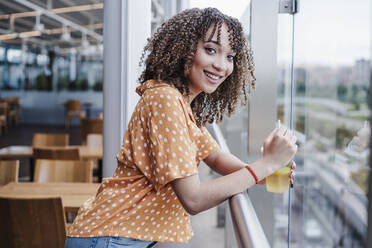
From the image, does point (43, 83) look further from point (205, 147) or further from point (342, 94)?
point (205, 147)

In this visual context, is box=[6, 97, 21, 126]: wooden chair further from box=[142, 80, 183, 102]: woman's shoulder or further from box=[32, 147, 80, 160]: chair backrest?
box=[142, 80, 183, 102]: woman's shoulder

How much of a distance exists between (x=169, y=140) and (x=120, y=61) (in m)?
1.05

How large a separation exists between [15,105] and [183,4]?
10.1 m

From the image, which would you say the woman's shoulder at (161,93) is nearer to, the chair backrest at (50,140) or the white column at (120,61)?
the white column at (120,61)

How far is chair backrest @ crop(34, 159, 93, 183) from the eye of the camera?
2797mm

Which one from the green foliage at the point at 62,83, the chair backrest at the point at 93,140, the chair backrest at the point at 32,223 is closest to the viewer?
the chair backrest at the point at 32,223

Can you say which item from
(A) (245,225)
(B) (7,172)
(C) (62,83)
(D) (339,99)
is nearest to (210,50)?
(A) (245,225)

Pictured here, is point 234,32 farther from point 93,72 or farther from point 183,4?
point 93,72

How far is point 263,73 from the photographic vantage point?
5.62 feet

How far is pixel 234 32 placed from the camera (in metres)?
1.20

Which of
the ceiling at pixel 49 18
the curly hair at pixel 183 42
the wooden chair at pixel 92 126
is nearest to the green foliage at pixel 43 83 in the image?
the ceiling at pixel 49 18

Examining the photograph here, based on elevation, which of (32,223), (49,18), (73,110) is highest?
(49,18)

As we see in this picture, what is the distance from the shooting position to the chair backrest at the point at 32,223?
5.77 feet

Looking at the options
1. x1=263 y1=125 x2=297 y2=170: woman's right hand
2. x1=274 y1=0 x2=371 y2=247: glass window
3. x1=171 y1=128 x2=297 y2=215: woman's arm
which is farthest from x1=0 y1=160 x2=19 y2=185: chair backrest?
x1=263 y1=125 x2=297 y2=170: woman's right hand
